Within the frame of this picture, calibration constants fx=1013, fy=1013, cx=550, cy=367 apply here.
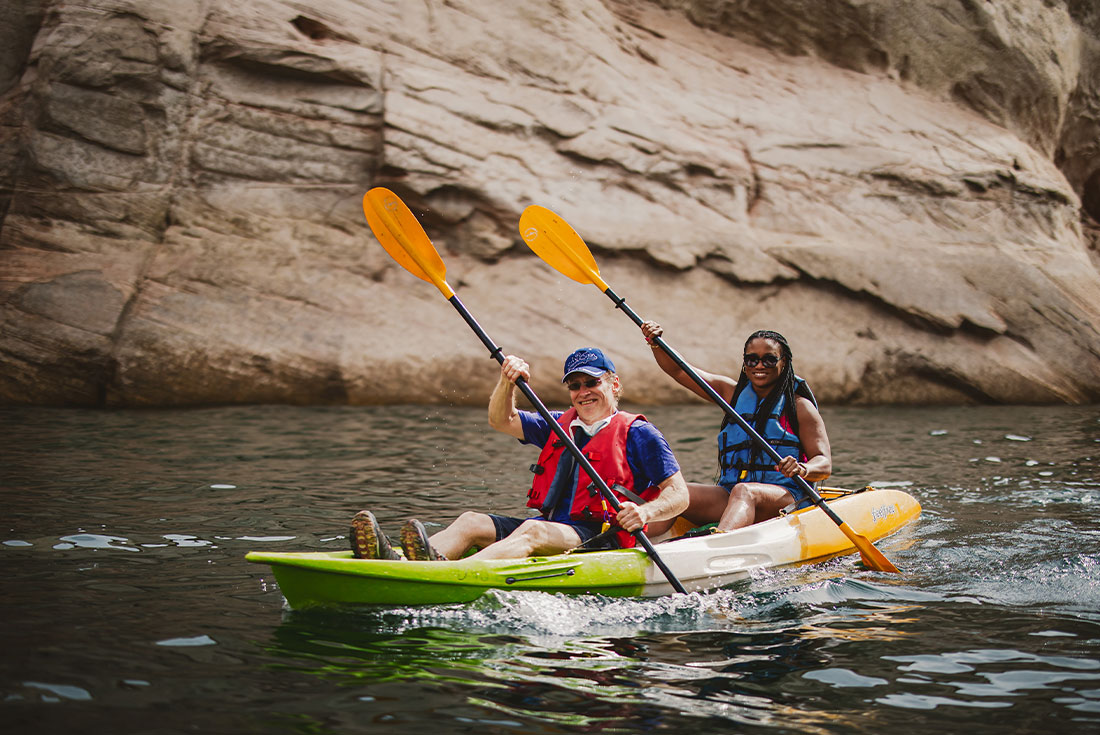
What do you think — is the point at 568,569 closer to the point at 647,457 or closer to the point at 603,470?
the point at 603,470

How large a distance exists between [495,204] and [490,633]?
351 inches

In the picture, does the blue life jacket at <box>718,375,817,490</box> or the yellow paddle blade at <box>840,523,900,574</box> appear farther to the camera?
the blue life jacket at <box>718,375,817,490</box>

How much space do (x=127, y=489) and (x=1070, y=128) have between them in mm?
15493

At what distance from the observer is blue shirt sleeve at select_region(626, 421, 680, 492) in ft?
14.6

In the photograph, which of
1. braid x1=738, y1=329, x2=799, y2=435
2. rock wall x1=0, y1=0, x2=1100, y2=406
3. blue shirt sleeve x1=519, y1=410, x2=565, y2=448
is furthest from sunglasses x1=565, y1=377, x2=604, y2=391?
rock wall x1=0, y1=0, x2=1100, y2=406

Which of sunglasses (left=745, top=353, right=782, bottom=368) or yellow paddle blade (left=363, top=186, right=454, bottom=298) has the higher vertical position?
yellow paddle blade (left=363, top=186, right=454, bottom=298)

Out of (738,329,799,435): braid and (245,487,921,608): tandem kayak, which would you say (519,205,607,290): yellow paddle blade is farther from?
(245,487,921,608): tandem kayak

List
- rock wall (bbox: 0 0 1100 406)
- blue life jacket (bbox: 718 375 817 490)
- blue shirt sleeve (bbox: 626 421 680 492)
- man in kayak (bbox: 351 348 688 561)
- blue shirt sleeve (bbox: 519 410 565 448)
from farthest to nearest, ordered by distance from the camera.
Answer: rock wall (bbox: 0 0 1100 406) → blue life jacket (bbox: 718 375 817 490) → blue shirt sleeve (bbox: 519 410 565 448) → blue shirt sleeve (bbox: 626 421 680 492) → man in kayak (bbox: 351 348 688 561)

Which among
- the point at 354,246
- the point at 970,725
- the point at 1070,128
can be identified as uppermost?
the point at 1070,128

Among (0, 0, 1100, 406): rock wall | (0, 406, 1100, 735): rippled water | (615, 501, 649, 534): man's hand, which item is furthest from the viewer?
(0, 0, 1100, 406): rock wall

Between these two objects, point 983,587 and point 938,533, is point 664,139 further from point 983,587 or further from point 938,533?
A: point 983,587

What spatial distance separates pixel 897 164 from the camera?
1352 cm

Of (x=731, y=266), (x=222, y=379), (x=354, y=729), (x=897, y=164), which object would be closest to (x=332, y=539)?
(x=354, y=729)

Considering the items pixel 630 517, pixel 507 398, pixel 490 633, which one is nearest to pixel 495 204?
pixel 507 398
